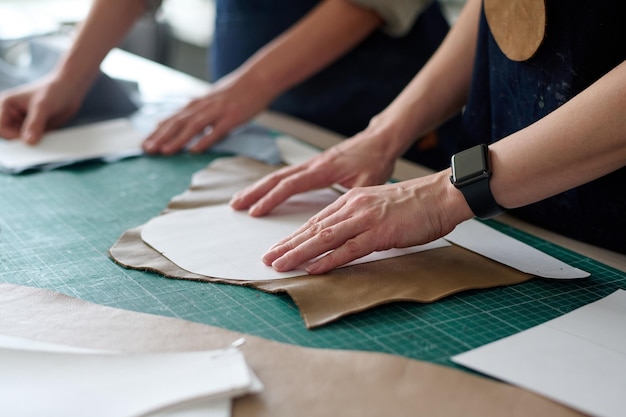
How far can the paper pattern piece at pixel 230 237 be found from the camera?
1.06 m

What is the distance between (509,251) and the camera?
1.14 m

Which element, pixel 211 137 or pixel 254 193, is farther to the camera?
pixel 211 137

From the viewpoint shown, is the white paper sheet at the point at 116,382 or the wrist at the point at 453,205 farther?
the wrist at the point at 453,205

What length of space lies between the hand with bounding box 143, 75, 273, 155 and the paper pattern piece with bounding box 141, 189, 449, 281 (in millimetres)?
364

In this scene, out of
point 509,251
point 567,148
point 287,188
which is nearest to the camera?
point 567,148

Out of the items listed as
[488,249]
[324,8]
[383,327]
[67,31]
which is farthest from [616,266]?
[67,31]

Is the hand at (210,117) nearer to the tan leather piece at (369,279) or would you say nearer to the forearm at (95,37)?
the forearm at (95,37)

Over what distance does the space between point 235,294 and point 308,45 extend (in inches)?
35.9

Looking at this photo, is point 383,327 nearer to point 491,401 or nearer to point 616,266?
point 491,401

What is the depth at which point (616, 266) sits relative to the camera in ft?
3.67

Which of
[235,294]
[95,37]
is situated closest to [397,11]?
[95,37]

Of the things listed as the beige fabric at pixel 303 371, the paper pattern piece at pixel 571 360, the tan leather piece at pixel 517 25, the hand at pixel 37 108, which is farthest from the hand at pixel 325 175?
the hand at pixel 37 108

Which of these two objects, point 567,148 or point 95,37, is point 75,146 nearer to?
point 95,37

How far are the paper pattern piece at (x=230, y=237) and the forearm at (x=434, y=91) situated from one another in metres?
0.17
